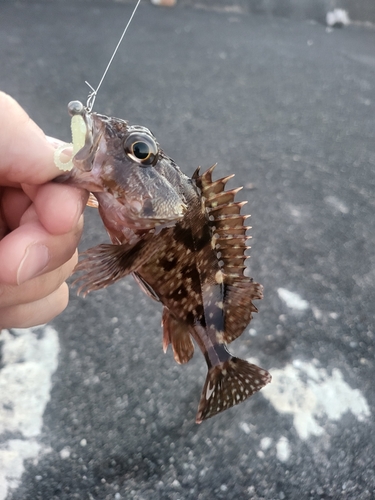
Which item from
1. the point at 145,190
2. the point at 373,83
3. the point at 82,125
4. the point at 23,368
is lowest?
the point at 23,368

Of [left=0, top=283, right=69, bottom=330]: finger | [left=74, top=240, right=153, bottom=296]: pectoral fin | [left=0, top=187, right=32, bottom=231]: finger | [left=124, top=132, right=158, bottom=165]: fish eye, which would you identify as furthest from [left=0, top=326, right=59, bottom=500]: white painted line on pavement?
[left=124, top=132, right=158, bottom=165]: fish eye

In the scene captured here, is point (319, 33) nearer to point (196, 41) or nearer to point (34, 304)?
point (196, 41)

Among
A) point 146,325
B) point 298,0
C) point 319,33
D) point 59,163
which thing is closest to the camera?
point 59,163

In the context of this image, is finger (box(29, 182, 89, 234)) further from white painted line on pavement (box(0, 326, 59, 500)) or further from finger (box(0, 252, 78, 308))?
white painted line on pavement (box(0, 326, 59, 500))

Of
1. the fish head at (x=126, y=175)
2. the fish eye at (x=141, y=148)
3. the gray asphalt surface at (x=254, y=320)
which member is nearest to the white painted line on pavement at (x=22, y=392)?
the gray asphalt surface at (x=254, y=320)

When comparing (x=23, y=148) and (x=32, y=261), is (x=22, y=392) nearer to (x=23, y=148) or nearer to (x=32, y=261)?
(x=32, y=261)

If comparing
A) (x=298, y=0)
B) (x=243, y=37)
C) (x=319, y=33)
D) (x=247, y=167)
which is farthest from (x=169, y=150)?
(x=298, y=0)

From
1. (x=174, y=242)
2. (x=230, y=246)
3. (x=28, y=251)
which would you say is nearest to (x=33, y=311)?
(x=28, y=251)
